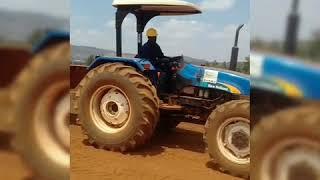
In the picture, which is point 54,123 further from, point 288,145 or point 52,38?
point 288,145

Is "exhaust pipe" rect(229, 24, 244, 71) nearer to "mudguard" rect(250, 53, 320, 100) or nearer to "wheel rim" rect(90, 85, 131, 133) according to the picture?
"wheel rim" rect(90, 85, 131, 133)

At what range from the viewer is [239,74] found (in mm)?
3461

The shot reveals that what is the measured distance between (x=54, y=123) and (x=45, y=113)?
0.05 metres

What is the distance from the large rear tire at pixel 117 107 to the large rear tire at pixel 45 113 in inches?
72.1

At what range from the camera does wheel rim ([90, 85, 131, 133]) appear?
3711 mm

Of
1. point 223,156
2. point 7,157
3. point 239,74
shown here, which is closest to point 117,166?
point 223,156

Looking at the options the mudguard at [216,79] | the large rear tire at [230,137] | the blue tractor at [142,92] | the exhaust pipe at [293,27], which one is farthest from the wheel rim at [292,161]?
the mudguard at [216,79]

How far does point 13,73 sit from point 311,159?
1124 mm

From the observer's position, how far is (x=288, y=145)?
1896mm

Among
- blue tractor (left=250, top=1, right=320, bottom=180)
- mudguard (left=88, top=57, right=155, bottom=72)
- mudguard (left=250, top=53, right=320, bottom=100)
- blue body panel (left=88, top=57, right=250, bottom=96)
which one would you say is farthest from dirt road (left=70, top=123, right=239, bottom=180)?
mudguard (left=250, top=53, right=320, bottom=100)

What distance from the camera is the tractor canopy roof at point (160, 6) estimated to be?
3.68 meters

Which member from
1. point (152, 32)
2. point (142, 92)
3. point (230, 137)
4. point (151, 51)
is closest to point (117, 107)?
point (142, 92)

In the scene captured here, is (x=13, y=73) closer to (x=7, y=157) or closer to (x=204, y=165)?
(x=7, y=157)

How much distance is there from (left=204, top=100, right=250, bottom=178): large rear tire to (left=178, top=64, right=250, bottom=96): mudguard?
11.2 inches
